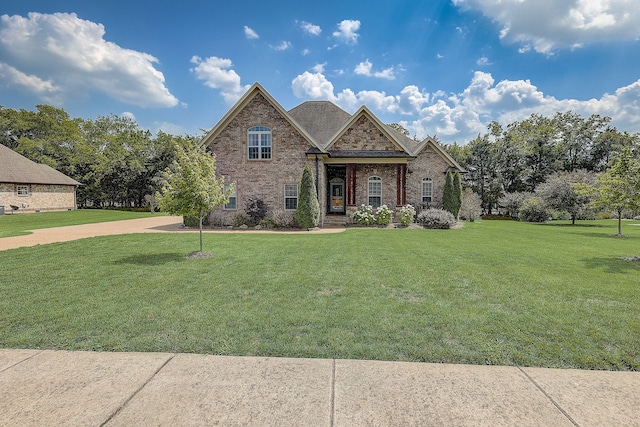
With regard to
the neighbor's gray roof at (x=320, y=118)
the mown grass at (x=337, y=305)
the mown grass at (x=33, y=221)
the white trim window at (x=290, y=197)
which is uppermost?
the neighbor's gray roof at (x=320, y=118)

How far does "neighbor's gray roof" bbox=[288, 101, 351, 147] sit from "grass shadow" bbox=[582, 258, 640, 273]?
1545cm

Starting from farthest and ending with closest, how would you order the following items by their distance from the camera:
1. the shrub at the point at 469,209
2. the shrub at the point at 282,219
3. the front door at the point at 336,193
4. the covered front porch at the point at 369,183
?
1. the shrub at the point at 469,209
2. the front door at the point at 336,193
3. the covered front porch at the point at 369,183
4. the shrub at the point at 282,219

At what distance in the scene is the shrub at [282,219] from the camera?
1744cm

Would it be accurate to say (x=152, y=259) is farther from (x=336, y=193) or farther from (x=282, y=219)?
(x=336, y=193)

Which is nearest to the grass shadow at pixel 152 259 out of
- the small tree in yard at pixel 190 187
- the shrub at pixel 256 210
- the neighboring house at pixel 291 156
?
the small tree in yard at pixel 190 187

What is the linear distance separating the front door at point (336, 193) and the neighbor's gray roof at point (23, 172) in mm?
29302

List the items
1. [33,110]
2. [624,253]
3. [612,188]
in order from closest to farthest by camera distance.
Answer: [624,253] < [612,188] < [33,110]

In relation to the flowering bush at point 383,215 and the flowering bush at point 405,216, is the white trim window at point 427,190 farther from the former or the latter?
the flowering bush at point 383,215

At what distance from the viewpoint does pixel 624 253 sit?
32.3 ft

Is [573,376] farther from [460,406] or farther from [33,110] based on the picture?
[33,110]

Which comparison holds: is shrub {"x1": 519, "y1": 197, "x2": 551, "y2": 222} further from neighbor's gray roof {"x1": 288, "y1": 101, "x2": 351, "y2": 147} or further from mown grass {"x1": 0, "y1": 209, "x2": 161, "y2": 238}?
mown grass {"x1": 0, "y1": 209, "x2": 161, "y2": 238}

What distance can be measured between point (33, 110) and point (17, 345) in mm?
62166

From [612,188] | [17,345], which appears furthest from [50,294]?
[612,188]

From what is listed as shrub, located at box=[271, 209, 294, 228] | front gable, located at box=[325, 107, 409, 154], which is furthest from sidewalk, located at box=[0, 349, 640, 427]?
front gable, located at box=[325, 107, 409, 154]
